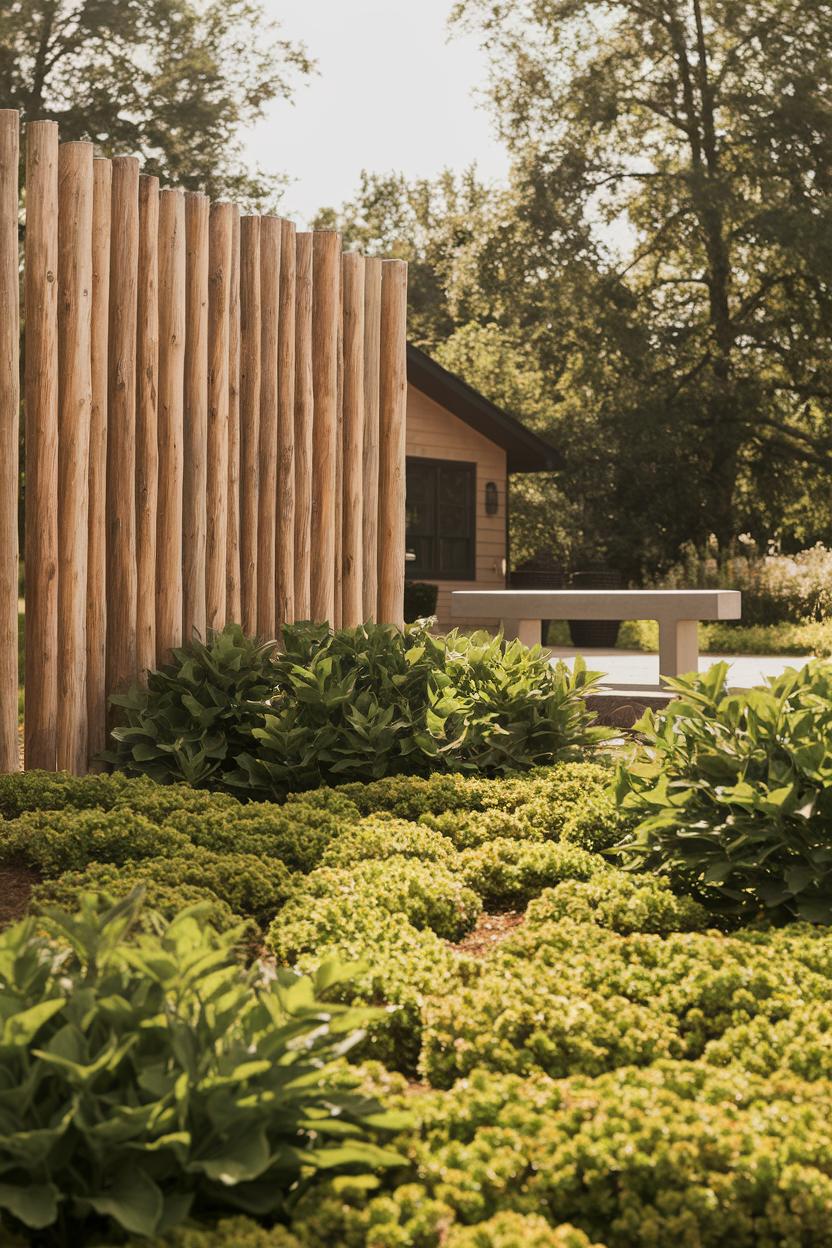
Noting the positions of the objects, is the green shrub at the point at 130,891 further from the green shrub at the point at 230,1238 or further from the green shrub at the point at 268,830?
→ the green shrub at the point at 230,1238

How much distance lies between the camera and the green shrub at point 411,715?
559 centimetres

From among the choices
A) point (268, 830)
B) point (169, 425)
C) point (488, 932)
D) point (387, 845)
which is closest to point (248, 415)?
point (169, 425)

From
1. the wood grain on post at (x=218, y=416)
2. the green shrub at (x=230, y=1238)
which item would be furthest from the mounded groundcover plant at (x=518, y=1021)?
the wood grain on post at (x=218, y=416)

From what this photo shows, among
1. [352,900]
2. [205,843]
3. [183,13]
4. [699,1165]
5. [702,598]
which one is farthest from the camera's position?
[183,13]

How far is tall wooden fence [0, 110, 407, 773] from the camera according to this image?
6.00 meters

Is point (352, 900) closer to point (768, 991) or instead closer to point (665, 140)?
point (768, 991)

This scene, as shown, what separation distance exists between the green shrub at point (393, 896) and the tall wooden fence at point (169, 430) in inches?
99.1

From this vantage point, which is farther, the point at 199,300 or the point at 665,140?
the point at 665,140

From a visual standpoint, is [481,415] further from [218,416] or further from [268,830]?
[268,830]

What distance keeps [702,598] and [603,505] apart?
17.3 meters

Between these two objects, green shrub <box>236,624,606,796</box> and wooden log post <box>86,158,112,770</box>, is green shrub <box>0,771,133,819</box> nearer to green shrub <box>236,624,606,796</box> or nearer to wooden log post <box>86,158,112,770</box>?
green shrub <box>236,624,606,796</box>

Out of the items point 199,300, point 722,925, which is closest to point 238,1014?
point 722,925

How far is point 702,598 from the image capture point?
8680 millimetres

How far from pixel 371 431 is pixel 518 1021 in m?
5.45
